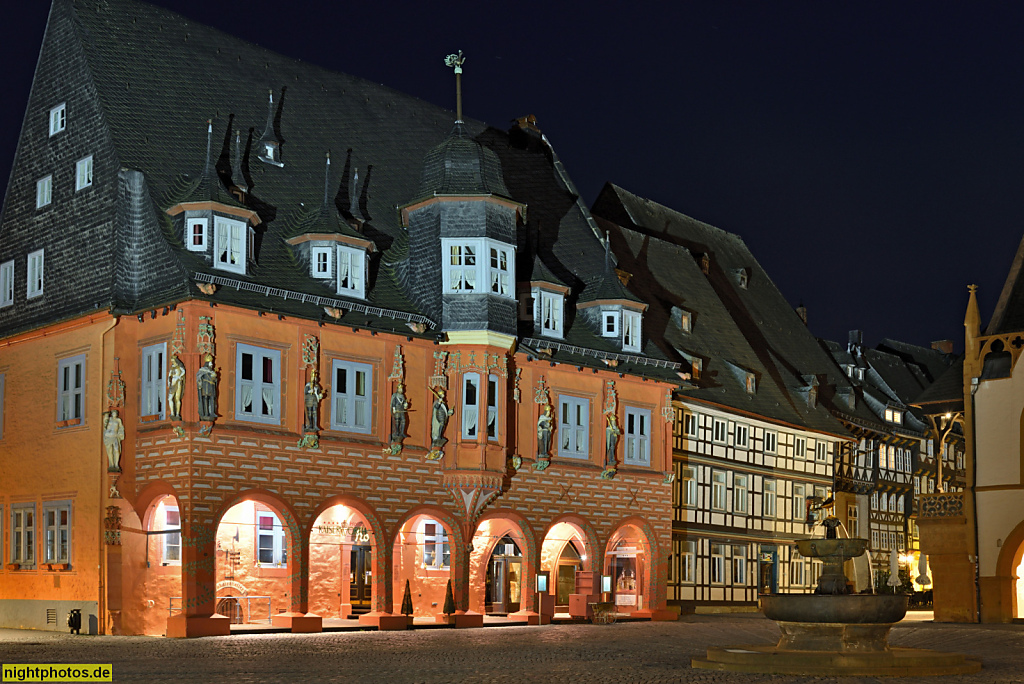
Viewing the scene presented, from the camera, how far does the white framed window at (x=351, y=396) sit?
125ft

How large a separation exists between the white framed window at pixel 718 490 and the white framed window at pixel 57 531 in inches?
1055

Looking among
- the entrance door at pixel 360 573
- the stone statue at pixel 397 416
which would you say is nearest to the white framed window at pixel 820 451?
the entrance door at pixel 360 573

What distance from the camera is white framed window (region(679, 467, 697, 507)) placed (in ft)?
173

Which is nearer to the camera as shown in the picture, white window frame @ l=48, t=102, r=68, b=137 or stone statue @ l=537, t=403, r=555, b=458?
white window frame @ l=48, t=102, r=68, b=137

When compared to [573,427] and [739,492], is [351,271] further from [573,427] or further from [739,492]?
[739,492]

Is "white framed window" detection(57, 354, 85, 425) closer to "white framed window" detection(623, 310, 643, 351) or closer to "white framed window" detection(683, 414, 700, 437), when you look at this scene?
"white framed window" detection(623, 310, 643, 351)

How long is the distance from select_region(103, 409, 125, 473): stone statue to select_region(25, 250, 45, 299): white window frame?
19.7 feet

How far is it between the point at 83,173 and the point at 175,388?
26.1 feet

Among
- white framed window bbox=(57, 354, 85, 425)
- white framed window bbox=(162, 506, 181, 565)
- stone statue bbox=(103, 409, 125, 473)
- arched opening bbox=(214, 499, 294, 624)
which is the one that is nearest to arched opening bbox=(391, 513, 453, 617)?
arched opening bbox=(214, 499, 294, 624)

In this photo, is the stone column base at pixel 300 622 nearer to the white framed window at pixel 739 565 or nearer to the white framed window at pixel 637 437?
the white framed window at pixel 637 437

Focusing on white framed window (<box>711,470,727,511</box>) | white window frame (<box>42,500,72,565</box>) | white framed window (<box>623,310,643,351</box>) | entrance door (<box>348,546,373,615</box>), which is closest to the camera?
white window frame (<box>42,500,72,565</box>)

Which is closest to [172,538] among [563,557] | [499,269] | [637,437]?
[499,269]

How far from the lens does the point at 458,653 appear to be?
27297mm

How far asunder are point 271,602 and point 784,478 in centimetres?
2854
